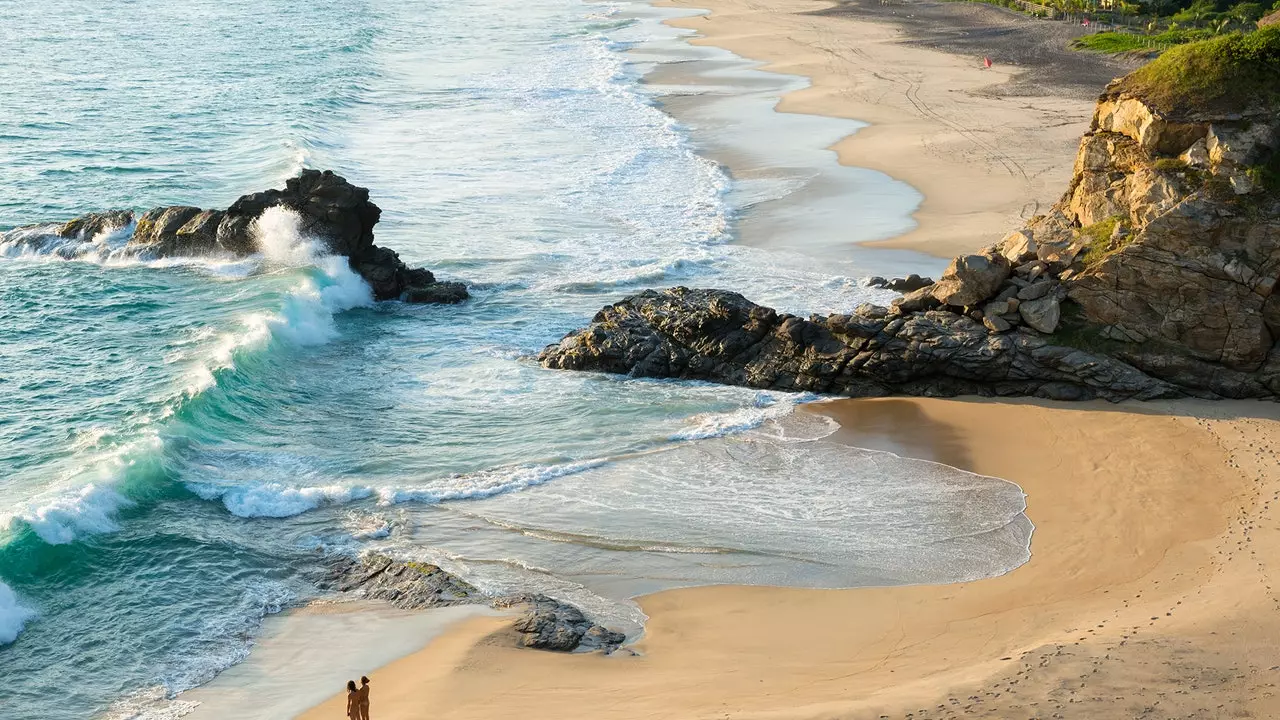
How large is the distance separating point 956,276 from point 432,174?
20.8m

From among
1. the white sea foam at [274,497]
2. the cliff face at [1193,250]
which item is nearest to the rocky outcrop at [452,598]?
the white sea foam at [274,497]

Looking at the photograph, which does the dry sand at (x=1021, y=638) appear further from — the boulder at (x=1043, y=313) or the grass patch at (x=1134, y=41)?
the grass patch at (x=1134, y=41)

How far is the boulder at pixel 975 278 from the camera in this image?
20.0 meters

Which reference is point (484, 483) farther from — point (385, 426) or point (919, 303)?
point (919, 303)

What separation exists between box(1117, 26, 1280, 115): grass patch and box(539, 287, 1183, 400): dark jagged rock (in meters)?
4.46

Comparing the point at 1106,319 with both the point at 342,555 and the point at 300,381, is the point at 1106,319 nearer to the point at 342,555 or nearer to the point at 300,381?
the point at 342,555

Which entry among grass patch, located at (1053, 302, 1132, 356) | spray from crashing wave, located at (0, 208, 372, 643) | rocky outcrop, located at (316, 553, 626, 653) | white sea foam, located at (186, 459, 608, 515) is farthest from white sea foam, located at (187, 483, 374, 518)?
grass patch, located at (1053, 302, 1132, 356)

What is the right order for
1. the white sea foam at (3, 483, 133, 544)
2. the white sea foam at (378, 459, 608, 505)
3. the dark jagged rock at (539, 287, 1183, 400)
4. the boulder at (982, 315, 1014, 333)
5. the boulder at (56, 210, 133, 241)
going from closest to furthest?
the white sea foam at (3, 483, 133, 544) → the white sea foam at (378, 459, 608, 505) → the dark jagged rock at (539, 287, 1183, 400) → the boulder at (982, 315, 1014, 333) → the boulder at (56, 210, 133, 241)

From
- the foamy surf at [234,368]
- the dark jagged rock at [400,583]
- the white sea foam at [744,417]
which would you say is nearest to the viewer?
the dark jagged rock at [400,583]

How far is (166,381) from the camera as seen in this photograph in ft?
70.8

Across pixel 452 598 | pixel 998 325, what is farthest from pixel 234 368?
pixel 998 325

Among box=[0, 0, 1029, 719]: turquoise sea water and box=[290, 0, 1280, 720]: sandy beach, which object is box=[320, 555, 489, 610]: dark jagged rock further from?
box=[290, 0, 1280, 720]: sandy beach

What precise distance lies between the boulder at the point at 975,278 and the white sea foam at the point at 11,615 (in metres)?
14.2

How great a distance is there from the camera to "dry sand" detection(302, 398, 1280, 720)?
11.7 metres
